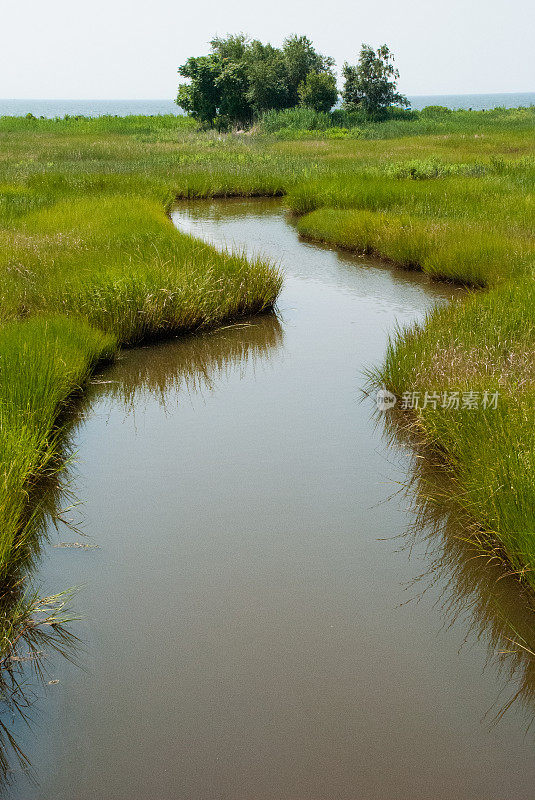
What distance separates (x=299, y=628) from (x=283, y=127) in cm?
3992

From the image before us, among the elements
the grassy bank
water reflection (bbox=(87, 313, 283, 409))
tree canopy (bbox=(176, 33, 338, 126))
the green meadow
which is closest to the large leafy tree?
tree canopy (bbox=(176, 33, 338, 126))

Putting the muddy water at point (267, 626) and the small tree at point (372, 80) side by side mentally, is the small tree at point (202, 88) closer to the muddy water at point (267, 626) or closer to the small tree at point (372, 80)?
the small tree at point (372, 80)

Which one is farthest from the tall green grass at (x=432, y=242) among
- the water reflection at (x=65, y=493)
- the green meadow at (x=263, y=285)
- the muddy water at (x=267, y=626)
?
the muddy water at (x=267, y=626)

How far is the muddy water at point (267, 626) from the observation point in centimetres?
266

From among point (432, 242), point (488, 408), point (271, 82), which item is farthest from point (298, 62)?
point (488, 408)

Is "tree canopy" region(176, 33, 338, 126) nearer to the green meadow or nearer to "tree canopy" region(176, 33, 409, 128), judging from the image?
"tree canopy" region(176, 33, 409, 128)

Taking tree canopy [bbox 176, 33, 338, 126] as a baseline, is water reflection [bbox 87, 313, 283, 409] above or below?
below

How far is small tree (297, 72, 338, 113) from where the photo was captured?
43.6 m

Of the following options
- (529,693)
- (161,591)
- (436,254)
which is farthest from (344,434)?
(436,254)

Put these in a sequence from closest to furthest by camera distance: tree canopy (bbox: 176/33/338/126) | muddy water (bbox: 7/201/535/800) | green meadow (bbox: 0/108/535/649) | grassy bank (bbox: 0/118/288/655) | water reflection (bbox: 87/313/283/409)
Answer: muddy water (bbox: 7/201/535/800), green meadow (bbox: 0/108/535/649), grassy bank (bbox: 0/118/288/655), water reflection (bbox: 87/313/283/409), tree canopy (bbox: 176/33/338/126)

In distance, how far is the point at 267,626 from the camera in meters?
3.42

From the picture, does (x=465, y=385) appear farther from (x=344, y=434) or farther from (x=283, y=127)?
(x=283, y=127)

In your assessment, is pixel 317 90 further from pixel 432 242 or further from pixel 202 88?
pixel 432 242

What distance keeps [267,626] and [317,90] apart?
1761 inches
